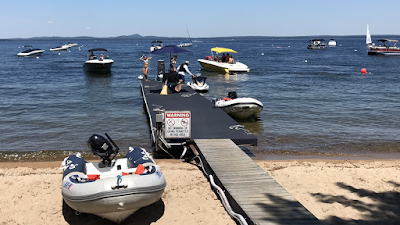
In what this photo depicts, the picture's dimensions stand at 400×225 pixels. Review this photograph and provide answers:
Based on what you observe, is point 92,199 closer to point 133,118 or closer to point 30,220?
point 30,220

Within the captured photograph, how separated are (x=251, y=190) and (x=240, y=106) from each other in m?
7.05

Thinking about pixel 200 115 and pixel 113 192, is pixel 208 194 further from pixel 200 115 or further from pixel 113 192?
pixel 200 115

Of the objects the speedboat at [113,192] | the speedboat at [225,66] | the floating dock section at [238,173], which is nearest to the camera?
the speedboat at [113,192]

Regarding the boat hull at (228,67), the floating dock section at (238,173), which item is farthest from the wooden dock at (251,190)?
the boat hull at (228,67)

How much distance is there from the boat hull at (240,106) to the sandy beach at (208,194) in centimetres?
410

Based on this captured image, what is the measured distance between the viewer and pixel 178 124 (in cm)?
870

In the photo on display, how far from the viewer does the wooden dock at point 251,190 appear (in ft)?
16.7

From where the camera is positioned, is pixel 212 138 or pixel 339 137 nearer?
pixel 212 138

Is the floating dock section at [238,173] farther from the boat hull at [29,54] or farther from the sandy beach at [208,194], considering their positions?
the boat hull at [29,54]

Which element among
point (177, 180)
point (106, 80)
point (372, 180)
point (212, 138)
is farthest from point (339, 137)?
point (106, 80)

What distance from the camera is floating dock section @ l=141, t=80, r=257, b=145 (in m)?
9.10

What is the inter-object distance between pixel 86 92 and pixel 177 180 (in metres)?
16.0

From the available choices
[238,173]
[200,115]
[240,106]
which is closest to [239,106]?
[240,106]

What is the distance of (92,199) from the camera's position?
199 inches
